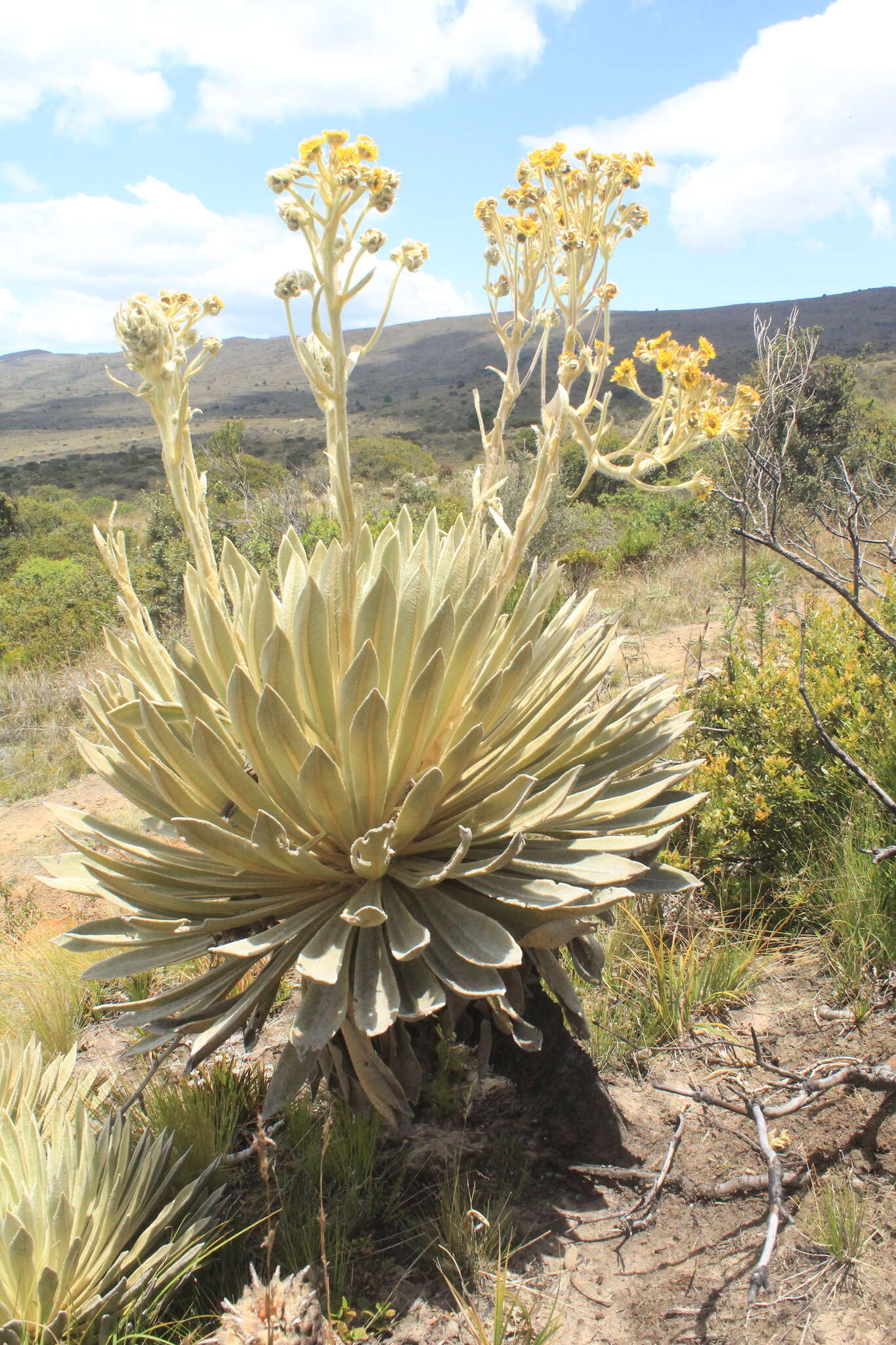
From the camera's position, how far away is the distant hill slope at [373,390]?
46.8 m

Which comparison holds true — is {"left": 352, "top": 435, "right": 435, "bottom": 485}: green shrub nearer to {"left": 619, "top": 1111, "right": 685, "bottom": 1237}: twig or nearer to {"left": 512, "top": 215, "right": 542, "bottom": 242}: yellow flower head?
{"left": 512, "top": 215, "right": 542, "bottom": 242}: yellow flower head

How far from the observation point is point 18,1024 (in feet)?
9.32

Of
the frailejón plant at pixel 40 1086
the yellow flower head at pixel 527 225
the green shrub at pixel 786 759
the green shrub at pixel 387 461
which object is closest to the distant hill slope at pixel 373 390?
the green shrub at pixel 387 461

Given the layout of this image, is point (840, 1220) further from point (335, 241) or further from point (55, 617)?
point (55, 617)

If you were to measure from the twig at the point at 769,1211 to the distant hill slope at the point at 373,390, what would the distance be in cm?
3355

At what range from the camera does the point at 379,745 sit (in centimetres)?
185

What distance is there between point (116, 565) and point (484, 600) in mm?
1025

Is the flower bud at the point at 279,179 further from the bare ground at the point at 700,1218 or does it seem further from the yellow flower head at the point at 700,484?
the bare ground at the point at 700,1218

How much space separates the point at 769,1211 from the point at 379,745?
4.18 ft

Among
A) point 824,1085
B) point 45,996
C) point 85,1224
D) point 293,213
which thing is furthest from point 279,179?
point 45,996

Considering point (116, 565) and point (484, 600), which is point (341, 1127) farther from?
point (116, 565)

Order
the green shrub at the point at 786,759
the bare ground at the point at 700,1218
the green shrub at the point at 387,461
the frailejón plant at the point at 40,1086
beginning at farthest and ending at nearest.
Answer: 1. the green shrub at the point at 387,461
2. the green shrub at the point at 786,759
3. the frailejón plant at the point at 40,1086
4. the bare ground at the point at 700,1218

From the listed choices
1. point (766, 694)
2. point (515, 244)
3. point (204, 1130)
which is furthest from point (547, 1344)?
point (515, 244)

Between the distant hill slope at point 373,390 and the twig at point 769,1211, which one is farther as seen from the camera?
the distant hill slope at point 373,390
